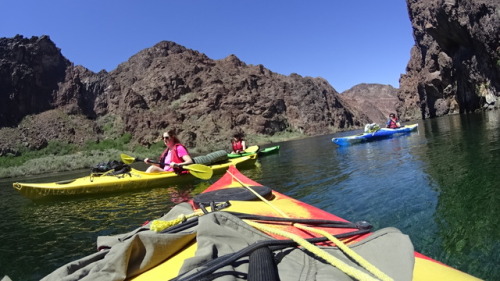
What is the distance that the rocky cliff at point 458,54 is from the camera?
47375mm

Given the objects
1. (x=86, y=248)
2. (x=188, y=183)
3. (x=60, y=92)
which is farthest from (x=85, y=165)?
(x=60, y=92)

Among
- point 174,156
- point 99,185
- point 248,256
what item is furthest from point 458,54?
point 248,256

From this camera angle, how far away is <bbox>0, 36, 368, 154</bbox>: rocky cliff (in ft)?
215

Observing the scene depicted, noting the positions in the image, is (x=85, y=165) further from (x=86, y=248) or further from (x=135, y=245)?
(x=135, y=245)

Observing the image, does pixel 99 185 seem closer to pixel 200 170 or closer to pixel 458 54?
pixel 200 170

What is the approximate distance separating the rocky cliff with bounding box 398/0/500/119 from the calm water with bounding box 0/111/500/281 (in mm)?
48172

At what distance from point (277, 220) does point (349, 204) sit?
3.99m

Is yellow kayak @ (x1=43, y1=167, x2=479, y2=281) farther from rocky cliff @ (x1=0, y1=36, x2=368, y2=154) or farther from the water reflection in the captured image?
rocky cliff @ (x1=0, y1=36, x2=368, y2=154)

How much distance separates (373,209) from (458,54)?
65643 millimetres

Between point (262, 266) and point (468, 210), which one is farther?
point (468, 210)

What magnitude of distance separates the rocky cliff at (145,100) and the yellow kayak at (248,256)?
2032 inches

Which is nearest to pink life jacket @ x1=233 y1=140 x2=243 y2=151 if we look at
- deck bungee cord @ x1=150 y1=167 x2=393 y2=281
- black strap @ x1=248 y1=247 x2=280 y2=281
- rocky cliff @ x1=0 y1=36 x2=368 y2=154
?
deck bungee cord @ x1=150 y1=167 x2=393 y2=281

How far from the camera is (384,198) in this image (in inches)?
254

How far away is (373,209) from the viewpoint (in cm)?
588
